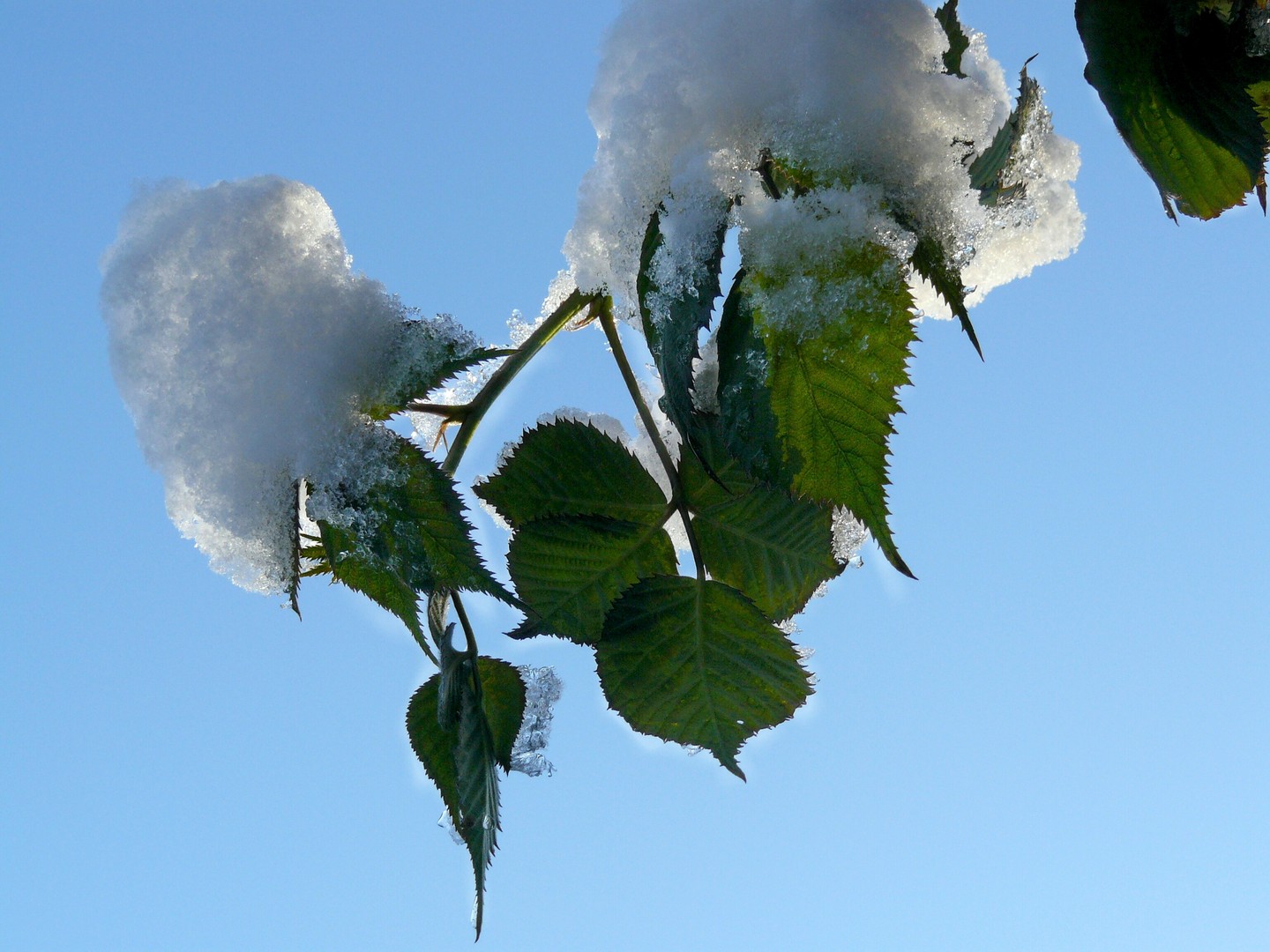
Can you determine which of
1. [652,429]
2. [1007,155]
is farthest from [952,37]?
[652,429]

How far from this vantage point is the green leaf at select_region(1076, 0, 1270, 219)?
0.35 meters

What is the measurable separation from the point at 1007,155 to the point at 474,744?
36 centimetres

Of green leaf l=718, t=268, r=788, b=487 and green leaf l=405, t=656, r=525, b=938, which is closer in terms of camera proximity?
green leaf l=718, t=268, r=788, b=487

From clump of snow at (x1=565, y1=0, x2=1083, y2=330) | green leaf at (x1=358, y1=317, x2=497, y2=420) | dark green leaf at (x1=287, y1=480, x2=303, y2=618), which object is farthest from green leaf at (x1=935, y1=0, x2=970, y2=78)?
dark green leaf at (x1=287, y1=480, x2=303, y2=618)

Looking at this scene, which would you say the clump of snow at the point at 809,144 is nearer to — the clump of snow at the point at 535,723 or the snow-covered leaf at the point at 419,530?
the snow-covered leaf at the point at 419,530

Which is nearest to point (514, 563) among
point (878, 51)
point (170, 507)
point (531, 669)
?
point (531, 669)

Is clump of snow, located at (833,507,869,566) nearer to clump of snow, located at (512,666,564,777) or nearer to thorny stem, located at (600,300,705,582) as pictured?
thorny stem, located at (600,300,705,582)

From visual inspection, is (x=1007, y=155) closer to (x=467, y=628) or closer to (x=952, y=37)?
(x=952, y=37)

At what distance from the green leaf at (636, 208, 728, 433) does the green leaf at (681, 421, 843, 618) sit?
0.39ft

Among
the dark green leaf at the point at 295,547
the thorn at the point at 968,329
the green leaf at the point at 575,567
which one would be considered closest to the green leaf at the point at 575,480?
the green leaf at the point at 575,567

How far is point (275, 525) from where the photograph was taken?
1.43 ft

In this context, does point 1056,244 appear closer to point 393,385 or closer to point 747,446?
point 747,446

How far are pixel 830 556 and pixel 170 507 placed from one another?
1.05 feet

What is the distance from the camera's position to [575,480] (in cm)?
51
